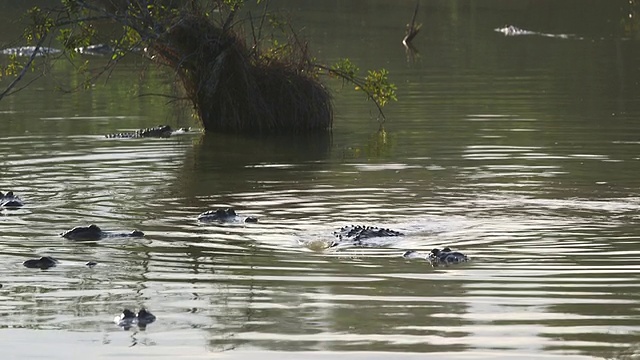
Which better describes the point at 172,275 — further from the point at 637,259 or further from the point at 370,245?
the point at 637,259

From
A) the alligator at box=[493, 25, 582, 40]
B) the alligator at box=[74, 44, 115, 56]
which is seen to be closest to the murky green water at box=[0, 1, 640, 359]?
the alligator at box=[74, 44, 115, 56]

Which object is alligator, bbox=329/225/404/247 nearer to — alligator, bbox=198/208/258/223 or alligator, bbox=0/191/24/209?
alligator, bbox=198/208/258/223

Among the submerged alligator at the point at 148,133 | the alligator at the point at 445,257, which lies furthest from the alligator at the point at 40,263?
the submerged alligator at the point at 148,133

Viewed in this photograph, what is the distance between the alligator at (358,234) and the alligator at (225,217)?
143cm

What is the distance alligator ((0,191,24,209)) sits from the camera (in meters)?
15.4

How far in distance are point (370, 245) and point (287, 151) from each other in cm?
875

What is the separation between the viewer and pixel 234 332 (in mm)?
9266

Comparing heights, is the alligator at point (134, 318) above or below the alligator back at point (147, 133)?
below

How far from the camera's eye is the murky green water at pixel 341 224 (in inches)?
360

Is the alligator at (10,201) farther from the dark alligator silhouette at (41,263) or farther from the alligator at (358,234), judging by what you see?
the alligator at (358,234)

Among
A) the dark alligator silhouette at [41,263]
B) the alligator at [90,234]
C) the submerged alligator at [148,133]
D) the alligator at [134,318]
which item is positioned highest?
the submerged alligator at [148,133]

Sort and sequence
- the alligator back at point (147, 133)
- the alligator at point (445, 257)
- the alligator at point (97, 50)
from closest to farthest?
the alligator at point (445, 257)
the alligator back at point (147, 133)
the alligator at point (97, 50)

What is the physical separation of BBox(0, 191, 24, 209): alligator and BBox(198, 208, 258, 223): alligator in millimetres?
2438

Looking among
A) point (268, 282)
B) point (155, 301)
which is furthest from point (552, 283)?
point (155, 301)
